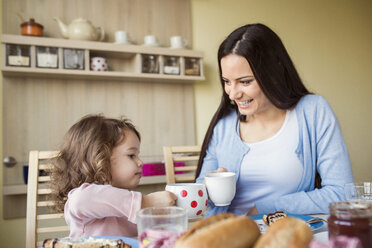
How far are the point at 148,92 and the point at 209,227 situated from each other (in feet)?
7.19

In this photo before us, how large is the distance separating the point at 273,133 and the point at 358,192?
1.78 feet

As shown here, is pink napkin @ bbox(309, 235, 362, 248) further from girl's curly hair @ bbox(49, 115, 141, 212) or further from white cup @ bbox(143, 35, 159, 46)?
white cup @ bbox(143, 35, 159, 46)

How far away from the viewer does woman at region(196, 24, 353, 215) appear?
1.14 metres

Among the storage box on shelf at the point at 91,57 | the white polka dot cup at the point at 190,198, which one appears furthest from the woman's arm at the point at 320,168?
the storage box on shelf at the point at 91,57

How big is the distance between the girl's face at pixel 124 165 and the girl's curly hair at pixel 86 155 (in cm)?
2

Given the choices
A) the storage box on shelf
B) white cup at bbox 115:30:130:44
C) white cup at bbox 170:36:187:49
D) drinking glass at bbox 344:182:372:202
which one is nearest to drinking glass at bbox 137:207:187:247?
drinking glass at bbox 344:182:372:202

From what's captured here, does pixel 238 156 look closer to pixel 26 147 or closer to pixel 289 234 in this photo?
pixel 289 234

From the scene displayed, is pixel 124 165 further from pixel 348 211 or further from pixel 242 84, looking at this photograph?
pixel 348 211

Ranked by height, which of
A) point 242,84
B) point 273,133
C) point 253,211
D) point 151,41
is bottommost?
point 253,211

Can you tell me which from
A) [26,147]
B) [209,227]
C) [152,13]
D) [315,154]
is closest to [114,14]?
[152,13]

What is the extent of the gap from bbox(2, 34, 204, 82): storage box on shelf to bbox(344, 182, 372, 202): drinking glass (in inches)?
69.9

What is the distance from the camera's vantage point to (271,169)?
1.23m

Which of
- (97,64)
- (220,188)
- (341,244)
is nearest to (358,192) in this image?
(220,188)

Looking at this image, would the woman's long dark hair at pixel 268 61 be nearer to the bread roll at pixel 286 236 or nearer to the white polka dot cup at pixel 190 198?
the white polka dot cup at pixel 190 198
